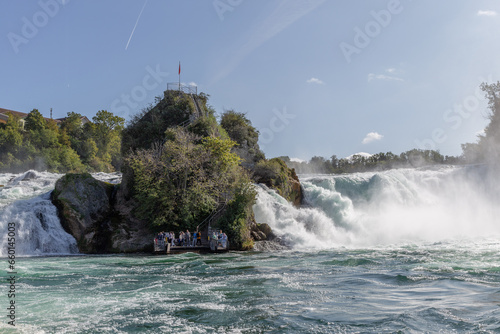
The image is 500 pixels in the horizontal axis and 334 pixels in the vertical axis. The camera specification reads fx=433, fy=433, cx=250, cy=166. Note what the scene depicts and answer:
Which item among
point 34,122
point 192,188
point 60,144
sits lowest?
point 192,188

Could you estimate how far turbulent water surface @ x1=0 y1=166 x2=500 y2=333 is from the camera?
36.9ft

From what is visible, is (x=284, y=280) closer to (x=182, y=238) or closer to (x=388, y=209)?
(x=182, y=238)

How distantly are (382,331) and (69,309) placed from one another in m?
8.94

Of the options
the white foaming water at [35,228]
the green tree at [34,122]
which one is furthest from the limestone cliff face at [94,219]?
the green tree at [34,122]

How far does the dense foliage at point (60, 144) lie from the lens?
84.8 meters

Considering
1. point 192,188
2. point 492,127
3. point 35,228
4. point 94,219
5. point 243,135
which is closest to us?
point 35,228

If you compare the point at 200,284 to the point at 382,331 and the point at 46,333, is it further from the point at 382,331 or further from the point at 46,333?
the point at 382,331

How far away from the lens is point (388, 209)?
39.5 metres

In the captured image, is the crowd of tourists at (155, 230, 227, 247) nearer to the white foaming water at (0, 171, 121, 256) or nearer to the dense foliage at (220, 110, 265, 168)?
the white foaming water at (0, 171, 121, 256)

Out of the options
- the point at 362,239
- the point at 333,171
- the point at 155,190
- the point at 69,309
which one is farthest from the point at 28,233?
the point at 333,171

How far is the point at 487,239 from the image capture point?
30.1 metres

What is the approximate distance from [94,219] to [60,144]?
6781cm

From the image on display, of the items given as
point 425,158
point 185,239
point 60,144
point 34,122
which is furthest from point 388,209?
point 34,122

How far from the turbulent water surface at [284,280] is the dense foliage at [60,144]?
2037 inches
